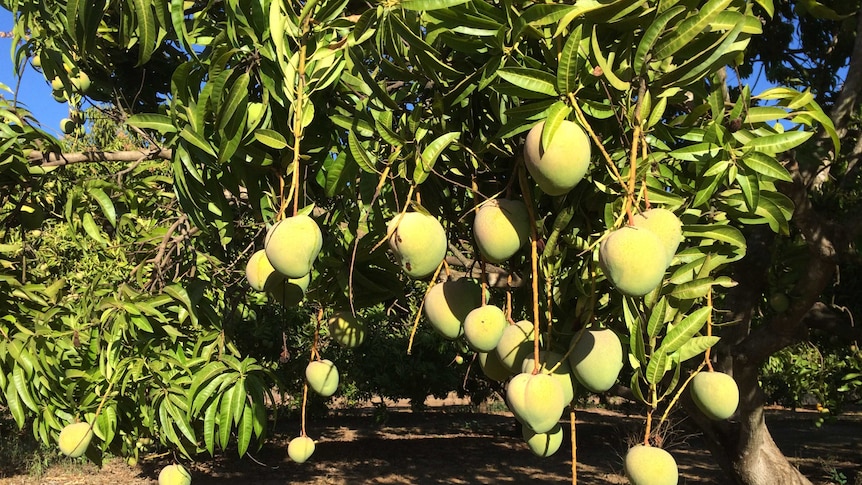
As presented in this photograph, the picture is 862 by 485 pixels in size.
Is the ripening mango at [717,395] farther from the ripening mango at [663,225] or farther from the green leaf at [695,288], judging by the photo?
the ripening mango at [663,225]

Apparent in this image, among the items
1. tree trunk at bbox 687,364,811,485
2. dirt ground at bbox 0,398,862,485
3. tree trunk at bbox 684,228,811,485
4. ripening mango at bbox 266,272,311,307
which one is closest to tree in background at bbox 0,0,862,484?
ripening mango at bbox 266,272,311,307

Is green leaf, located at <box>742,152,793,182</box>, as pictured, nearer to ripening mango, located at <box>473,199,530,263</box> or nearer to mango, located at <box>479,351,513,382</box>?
ripening mango, located at <box>473,199,530,263</box>

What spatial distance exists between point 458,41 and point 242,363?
1.24m

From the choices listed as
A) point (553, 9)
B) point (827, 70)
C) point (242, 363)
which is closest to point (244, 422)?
point (242, 363)

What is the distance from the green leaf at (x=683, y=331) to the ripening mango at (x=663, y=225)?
0.17 meters

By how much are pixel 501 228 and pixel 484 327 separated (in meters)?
0.20

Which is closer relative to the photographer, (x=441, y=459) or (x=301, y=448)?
(x=301, y=448)

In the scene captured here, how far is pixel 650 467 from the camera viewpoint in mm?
1208

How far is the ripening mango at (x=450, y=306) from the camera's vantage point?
1.28 m

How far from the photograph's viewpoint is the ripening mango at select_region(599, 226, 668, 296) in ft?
2.93

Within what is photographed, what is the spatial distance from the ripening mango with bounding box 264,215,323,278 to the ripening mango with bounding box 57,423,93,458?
1.42m

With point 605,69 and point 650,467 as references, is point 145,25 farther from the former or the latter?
point 650,467

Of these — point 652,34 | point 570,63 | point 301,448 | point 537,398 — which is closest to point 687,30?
point 652,34

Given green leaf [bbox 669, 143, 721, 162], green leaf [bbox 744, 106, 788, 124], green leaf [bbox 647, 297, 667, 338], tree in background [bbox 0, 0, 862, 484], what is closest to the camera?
tree in background [bbox 0, 0, 862, 484]
